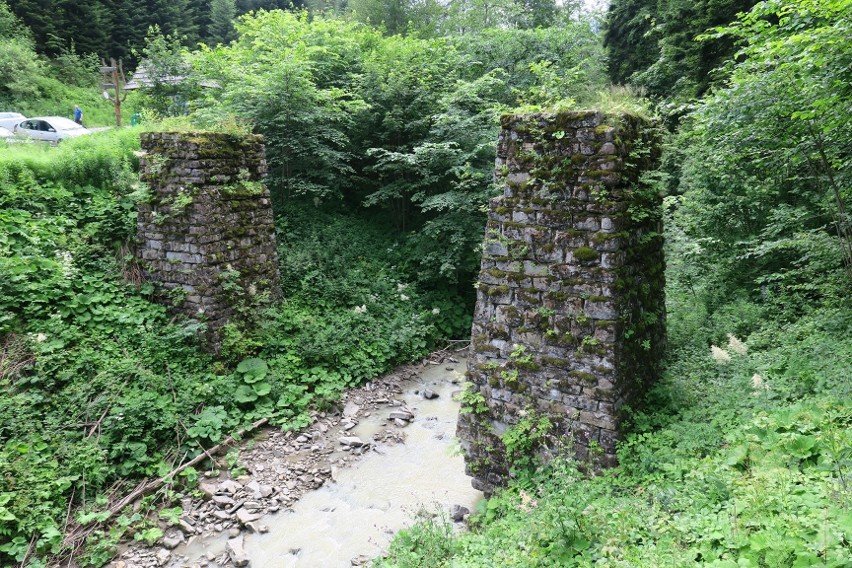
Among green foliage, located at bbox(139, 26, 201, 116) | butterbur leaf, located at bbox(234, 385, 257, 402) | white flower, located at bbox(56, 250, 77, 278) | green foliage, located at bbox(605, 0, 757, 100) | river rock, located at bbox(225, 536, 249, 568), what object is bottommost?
river rock, located at bbox(225, 536, 249, 568)

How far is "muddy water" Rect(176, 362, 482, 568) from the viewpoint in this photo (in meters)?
5.16

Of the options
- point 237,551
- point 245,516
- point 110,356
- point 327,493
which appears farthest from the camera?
point 110,356

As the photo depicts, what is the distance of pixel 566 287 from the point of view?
441 cm

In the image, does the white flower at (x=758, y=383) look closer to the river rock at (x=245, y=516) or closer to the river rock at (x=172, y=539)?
the river rock at (x=245, y=516)

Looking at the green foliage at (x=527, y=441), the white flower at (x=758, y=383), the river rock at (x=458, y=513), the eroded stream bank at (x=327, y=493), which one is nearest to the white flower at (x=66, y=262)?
the eroded stream bank at (x=327, y=493)

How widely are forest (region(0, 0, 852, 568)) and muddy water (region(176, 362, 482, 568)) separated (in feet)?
2.81

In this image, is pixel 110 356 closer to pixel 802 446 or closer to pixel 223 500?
pixel 223 500

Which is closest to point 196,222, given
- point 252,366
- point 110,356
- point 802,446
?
point 110,356

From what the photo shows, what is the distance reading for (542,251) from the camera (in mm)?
4492

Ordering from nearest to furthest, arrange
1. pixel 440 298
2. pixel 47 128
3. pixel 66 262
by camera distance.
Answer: pixel 66 262 < pixel 440 298 < pixel 47 128

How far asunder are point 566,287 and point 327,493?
13.1 feet

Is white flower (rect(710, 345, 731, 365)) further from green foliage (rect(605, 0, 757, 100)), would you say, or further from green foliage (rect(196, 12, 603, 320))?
green foliage (rect(605, 0, 757, 100))

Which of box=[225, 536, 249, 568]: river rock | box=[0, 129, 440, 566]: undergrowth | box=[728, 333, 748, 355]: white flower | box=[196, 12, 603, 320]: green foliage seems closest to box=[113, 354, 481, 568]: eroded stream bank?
box=[225, 536, 249, 568]: river rock

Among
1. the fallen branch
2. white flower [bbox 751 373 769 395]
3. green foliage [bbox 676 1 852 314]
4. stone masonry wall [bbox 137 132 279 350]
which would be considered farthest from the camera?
stone masonry wall [bbox 137 132 279 350]
